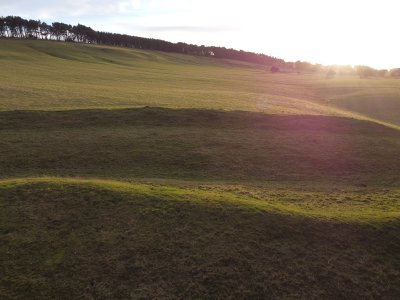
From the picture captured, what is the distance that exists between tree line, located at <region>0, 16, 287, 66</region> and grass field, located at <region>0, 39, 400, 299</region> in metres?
132

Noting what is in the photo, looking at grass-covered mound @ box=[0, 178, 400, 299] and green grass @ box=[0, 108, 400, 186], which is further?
green grass @ box=[0, 108, 400, 186]

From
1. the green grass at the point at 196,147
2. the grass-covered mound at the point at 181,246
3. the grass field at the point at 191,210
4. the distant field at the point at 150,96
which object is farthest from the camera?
the distant field at the point at 150,96

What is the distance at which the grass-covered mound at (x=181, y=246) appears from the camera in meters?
11.7

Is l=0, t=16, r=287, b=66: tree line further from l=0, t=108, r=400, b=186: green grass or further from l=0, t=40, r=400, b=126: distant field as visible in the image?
l=0, t=108, r=400, b=186: green grass

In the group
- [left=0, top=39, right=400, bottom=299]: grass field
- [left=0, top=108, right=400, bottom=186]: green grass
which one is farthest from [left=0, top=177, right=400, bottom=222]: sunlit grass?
[left=0, top=108, right=400, bottom=186]: green grass

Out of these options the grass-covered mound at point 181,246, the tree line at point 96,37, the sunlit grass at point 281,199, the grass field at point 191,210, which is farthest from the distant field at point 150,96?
the tree line at point 96,37

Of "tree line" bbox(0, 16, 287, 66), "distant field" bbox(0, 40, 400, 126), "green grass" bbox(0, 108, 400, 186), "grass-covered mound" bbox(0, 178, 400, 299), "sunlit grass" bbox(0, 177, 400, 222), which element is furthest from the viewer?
"tree line" bbox(0, 16, 287, 66)

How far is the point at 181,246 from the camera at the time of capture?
1316 cm

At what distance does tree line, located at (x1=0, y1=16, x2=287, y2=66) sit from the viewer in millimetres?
145125

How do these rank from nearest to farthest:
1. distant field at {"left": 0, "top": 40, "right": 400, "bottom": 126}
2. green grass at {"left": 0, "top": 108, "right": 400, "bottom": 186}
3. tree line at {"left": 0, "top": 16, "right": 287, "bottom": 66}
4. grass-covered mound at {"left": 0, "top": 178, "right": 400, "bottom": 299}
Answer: grass-covered mound at {"left": 0, "top": 178, "right": 400, "bottom": 299}, green grass at {"left": 0, "top": 108, "right": 400, "bottom": 186}, distant field at {"left": 0, "top": 40, "right": 400, "bottom": 126}, tree line at {"left": 0, "top": 16, "right": 287, "bottom": 66}

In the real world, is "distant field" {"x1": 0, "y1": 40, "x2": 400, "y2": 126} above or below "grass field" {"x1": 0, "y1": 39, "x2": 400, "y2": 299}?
below

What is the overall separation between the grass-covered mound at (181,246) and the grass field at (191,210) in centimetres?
4

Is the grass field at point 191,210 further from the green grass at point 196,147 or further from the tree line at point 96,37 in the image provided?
the tree line at point 96,37

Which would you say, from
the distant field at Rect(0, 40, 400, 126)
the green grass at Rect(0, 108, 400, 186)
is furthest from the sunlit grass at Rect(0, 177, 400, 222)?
the distant field at Rect(0, 40, 400, 126)
